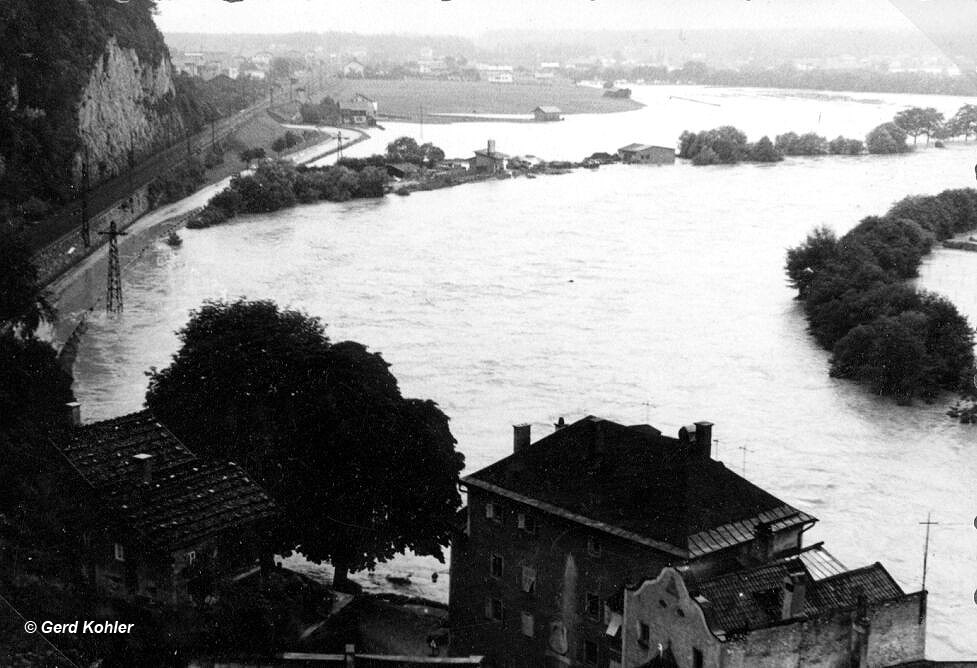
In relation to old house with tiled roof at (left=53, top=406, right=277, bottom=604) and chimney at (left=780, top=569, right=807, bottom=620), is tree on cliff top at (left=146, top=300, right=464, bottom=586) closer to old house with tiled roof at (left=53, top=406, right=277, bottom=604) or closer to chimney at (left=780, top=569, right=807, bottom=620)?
old house with tiled roof at (left=53, top=406, right=277, bottom=604)

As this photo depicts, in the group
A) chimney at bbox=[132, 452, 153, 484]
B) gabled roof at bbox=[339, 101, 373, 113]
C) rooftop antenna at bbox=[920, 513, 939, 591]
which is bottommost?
rooftop antenna at bbox=[920, 513, 939, 591]

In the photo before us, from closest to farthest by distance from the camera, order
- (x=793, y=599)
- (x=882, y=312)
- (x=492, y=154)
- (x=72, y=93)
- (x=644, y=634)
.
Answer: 1. (x=793, y=599)
2. (x=644, y=634)
3. (x=882, y=312)
4. (x=72, y=93)
5. (x=492, y=154)

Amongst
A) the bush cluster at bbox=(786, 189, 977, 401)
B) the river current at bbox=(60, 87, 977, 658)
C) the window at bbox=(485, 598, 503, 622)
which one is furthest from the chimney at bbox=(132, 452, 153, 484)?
the bush cluster at bbox=(786, 189, 977, 401)

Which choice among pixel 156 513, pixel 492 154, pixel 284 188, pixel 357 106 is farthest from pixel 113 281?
pixel 357 106

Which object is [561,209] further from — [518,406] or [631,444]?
[631,444]

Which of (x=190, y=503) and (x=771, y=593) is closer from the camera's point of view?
(x=771, y=593)

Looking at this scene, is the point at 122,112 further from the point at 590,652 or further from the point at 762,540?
the point at 762,540
